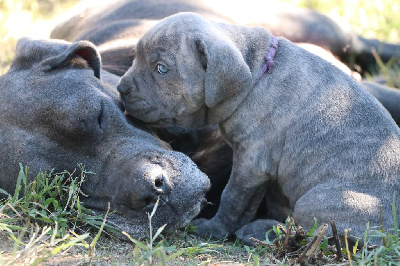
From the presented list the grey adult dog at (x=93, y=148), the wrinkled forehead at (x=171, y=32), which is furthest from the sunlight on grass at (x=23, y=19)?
the wrinkled forehead at (x=171, y=32)

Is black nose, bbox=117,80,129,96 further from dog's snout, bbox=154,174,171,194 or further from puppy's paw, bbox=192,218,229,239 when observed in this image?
puppy's paw, bbox=192,218,229,239

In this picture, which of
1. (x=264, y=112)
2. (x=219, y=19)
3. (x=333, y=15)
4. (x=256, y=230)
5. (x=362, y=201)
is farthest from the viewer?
(x=333, y=15)

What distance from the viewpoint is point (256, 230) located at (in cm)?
411

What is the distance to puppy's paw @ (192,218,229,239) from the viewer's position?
4.14 m

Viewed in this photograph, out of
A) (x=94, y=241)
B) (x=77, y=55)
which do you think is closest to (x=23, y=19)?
(x=77, y=55)

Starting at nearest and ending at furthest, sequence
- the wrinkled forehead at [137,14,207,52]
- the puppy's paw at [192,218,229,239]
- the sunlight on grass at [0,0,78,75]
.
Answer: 1. the wrinkled forehead at [137,14,207,52]
2. the puppy's paw at [192,218,229,239]
3. the sunlight on grass at [0,0,78,75]

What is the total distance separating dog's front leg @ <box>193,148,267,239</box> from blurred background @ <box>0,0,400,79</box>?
4014 millimetres

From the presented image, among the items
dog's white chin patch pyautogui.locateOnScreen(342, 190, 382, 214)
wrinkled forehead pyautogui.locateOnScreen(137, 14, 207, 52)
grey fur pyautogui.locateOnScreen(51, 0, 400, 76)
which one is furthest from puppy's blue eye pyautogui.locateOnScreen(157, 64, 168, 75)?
grey fur pyautogui.locateOnScreen(51, 0, 400, 76)

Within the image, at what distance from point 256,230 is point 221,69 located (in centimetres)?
104

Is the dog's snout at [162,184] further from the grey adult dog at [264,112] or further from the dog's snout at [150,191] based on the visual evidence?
the grey adult dog at [264,112]

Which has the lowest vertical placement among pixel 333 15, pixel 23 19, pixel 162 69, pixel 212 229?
pixel 23 19

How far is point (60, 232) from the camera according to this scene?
357 centimetres

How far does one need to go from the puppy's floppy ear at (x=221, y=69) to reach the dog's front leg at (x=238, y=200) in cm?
46

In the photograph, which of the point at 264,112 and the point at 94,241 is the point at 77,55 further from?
the point at 94,241
